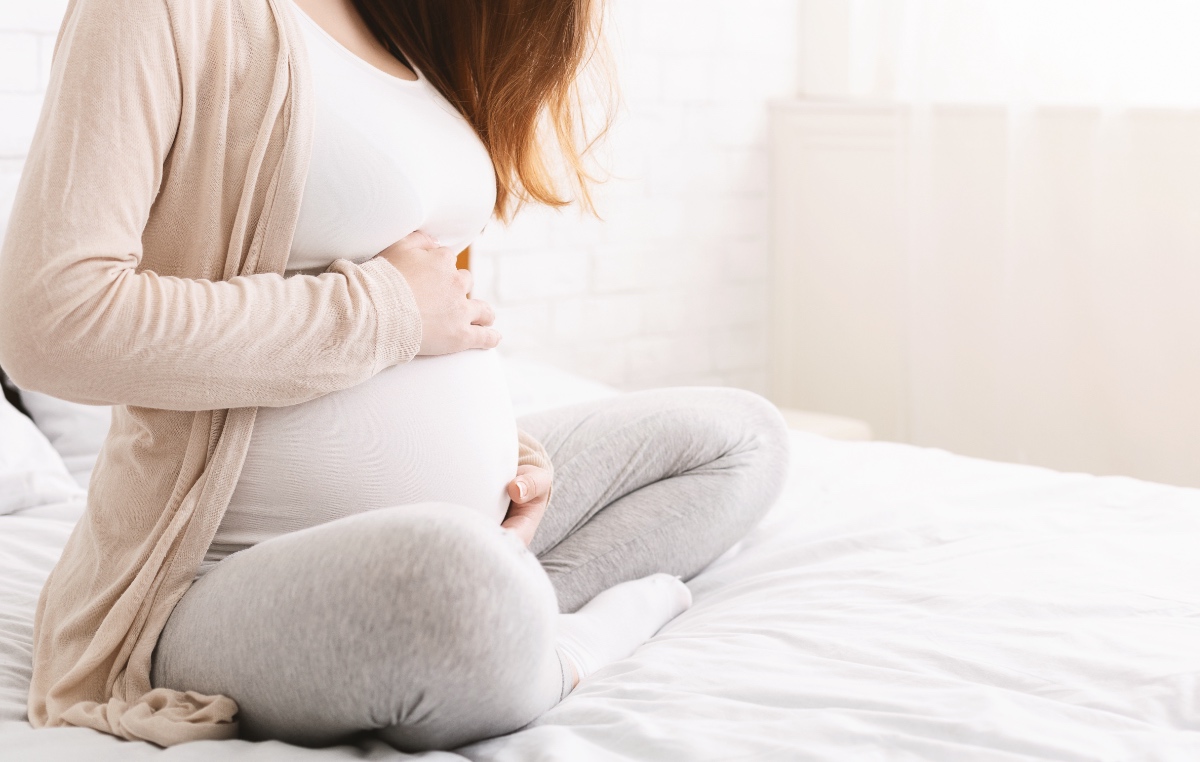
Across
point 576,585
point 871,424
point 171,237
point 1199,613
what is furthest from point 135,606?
point 871,424

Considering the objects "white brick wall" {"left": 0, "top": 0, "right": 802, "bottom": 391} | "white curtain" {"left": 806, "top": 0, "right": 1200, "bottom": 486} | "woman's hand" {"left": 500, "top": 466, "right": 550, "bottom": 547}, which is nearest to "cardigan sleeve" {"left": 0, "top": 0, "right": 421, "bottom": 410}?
"woman's hand" {"left": 500, "top": 466, "right": 550, "bottom": 547}

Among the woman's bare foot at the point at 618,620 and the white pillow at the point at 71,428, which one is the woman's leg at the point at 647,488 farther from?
the white pillow at the point at 71,428

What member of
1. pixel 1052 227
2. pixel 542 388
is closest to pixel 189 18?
pixel 542 388

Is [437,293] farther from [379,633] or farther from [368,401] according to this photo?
[379,633]

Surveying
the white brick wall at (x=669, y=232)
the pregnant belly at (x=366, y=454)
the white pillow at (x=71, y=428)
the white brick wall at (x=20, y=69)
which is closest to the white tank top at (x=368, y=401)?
the pregnant belly at (x=366, y=454)

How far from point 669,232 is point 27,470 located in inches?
69.5

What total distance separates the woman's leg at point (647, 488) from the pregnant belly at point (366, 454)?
0.25 metres

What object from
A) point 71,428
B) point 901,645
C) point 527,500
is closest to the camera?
point 901,645

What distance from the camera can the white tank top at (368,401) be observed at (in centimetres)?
85

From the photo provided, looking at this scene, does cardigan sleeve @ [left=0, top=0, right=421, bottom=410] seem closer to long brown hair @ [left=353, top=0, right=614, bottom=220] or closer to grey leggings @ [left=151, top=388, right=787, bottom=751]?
grey leggings @ [left=151, top=388, right=787, bottom=751]

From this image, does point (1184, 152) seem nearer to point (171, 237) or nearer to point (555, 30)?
point (555, 30)

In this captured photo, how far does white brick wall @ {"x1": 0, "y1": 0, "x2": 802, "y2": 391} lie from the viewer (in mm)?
2584

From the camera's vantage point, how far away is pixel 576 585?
3.83 ft

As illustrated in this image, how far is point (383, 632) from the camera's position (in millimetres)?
713
